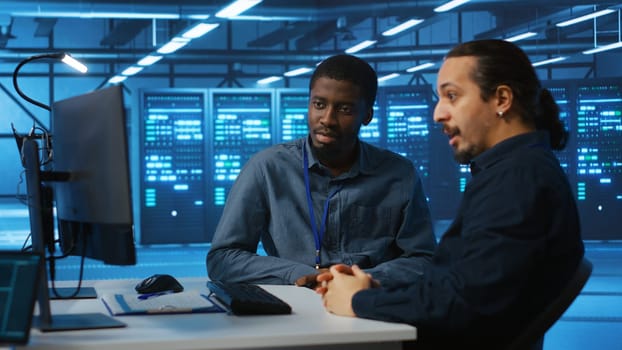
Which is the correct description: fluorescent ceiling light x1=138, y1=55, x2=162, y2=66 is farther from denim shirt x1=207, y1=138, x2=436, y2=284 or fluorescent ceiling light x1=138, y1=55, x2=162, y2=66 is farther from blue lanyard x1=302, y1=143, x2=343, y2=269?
blue lanyard x1=302, y1=143, x2=343, y2=269

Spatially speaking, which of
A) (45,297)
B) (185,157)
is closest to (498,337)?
(45,297)

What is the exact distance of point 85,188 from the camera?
77.4 inches

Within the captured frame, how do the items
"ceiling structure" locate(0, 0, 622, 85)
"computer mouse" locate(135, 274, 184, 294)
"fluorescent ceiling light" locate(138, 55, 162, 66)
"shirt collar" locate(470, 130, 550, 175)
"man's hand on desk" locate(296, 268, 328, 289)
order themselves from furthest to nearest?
"fluorescent ceiling light" locate(138, 55, 162, 66) → "ceiling structure" locate(0, 0, 622, 85) → "man's hand on desk" locate(296, 268, 328, 289) → "computer mouse" locate(135, 274, 184, 294) → "shirt collar" locate(470, 130, 550, 175)

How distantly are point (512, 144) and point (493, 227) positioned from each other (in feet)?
0.85

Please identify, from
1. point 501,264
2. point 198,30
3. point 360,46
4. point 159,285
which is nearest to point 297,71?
point 360,46

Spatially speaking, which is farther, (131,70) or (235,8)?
A: (235,8)

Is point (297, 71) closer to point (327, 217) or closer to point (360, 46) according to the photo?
point (360, 46)

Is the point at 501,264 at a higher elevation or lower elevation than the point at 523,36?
lower

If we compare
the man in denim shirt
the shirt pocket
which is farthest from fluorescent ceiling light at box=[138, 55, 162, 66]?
the shirt pocket

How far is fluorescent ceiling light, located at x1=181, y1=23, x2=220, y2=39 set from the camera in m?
6.02

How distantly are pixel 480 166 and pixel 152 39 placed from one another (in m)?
4.47

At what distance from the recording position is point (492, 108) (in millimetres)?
1992

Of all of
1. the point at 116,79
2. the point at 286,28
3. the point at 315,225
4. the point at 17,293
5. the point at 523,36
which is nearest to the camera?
the point at 17,293

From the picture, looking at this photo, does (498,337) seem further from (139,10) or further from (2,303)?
(139,10)
